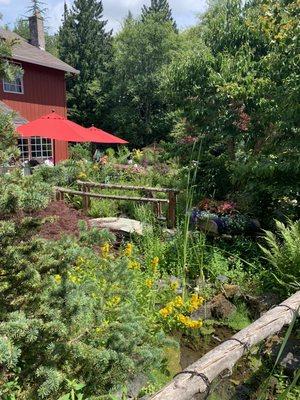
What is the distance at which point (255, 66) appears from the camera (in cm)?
834

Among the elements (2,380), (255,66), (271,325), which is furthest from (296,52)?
(2,380)

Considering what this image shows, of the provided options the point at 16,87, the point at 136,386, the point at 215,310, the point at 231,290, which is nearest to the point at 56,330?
the point at 136,386

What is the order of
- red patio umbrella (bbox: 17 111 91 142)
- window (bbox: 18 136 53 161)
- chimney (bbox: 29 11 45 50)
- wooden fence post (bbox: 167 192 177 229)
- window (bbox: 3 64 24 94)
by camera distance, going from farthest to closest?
1. chimney (bbox: 29 11 45 50)
2. window (bbox: 18 136 53 161)
3. window (bbox: 3 64 24 94)
4. red patio umbrella (bbox: 17 111 91 142)
5. wooden fence post (bbox: 167 192 177 229)

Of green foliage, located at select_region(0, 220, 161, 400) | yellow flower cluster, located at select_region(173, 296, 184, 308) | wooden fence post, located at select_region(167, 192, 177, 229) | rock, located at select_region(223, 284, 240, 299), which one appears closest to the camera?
green foliage, located at select_region(0, 220, 161, 400)

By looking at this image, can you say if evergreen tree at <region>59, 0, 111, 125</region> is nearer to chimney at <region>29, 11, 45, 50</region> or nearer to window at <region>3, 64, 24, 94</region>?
chimney at <region>29, 11, 45, 50</region>

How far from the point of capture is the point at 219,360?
2580 mm

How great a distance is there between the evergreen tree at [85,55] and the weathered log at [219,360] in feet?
89.0

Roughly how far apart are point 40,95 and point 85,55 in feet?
39.6

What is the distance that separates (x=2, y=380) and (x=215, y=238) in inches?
195

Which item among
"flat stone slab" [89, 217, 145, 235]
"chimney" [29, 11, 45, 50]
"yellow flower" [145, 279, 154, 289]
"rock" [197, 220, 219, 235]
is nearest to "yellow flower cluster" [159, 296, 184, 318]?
"yellow flower" [145, 279, 154, 289]

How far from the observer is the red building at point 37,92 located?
17.8 m

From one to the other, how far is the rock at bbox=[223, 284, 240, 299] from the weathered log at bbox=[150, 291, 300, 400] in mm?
1664

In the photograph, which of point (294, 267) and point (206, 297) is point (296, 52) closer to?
point (294, 267)

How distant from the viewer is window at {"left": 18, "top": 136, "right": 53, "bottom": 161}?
18.1 metres
